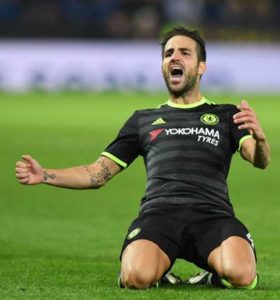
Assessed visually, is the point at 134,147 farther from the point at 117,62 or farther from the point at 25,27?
the point at 25,27

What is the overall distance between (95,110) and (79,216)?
45.5ft

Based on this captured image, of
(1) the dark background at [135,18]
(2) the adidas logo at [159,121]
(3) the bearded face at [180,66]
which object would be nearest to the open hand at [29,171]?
(2) the adidas logo at [159,121]

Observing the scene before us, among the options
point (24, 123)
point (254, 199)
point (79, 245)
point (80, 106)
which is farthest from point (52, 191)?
point (80, 106)

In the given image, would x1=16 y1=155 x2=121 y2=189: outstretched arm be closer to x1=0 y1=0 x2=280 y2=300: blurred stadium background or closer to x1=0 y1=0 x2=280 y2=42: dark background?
x1=0 y1=0 x2=280 y2=300: blurred stadium background

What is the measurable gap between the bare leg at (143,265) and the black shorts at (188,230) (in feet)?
0.26

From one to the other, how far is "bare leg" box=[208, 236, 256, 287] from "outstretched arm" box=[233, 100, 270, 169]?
54 cm

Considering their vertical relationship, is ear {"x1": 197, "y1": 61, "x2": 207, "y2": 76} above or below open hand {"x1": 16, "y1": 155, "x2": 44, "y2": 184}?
above

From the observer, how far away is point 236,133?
7.95 meters

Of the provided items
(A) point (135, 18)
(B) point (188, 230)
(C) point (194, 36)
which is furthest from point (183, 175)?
(A) point (135, 18)

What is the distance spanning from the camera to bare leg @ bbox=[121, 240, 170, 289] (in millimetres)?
7406

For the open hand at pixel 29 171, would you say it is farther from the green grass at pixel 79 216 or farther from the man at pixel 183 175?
the green grass at pixel 79 216

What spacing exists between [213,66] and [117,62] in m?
2.45

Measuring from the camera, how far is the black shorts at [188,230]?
7.68 metres

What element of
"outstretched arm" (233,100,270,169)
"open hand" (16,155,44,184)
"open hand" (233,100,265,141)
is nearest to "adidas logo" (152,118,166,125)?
"outstretched arm" (233,100,270,169)
